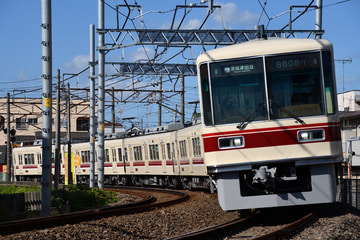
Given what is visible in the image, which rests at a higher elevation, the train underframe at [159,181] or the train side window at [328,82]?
the train side window at [328,82]

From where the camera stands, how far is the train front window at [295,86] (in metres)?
9.64

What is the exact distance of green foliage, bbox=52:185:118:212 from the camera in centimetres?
1530

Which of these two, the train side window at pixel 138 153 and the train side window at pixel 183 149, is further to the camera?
the train side window at pixel 138 153

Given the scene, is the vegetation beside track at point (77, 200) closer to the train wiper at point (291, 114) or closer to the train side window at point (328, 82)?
the train wiper at point (291, 114)

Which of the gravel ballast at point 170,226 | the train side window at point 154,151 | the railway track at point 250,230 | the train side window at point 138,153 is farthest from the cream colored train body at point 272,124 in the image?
the train side window at point 138,153

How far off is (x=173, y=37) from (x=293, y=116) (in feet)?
35.5

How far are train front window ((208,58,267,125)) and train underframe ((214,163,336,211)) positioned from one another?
910 mm

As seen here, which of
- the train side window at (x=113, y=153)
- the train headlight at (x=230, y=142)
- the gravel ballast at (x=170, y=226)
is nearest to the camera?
the gravel ballast at (x=170, y=226)

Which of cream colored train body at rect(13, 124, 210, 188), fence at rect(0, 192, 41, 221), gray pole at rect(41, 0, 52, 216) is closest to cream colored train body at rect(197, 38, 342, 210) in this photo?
gray pole at rect(41, 0, 52, 216)

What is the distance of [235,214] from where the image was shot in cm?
1224

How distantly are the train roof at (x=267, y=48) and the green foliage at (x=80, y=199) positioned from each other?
6.96 metres

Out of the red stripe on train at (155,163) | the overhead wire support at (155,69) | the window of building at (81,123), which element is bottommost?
the red stripe on train at (155,163)

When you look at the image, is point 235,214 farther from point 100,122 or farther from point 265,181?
point 100,122

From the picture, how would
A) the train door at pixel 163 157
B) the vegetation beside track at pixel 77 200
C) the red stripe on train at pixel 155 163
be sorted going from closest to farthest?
the vegetation beside track at pixel 77 200 → the train door at pixel 163 157 → the red stripe on train at pixel 155 163
